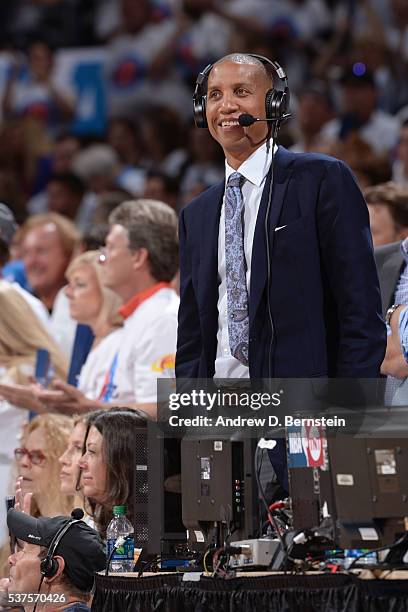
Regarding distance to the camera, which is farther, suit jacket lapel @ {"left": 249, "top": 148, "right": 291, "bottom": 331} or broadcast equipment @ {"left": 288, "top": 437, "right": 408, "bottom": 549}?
suit jacket lapel @ {"left": 249, "top": 148, "right": 291, "bottom": 331}

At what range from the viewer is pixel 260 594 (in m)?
3.24

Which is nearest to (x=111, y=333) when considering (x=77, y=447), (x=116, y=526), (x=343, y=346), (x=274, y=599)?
(x=77, y=447)

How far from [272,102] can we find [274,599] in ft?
4.91

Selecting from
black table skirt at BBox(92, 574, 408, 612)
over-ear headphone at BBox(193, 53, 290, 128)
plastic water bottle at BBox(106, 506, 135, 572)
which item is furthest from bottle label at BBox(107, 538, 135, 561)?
over-ear headphone at BBox(193, 53, 290, 128)

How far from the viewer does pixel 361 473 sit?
3184 millimetres

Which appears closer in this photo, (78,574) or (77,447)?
(78,574)

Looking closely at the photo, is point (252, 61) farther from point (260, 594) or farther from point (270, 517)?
point (260, 594)

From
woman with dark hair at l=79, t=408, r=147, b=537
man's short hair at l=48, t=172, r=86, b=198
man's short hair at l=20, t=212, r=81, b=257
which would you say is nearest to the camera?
woman with dark hair at l=79, t=408, r=147, b=537

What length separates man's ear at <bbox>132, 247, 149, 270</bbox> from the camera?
5.91 m

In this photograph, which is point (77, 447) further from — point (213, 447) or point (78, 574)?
point (213, 447)

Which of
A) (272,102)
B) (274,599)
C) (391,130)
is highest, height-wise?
(391,130)

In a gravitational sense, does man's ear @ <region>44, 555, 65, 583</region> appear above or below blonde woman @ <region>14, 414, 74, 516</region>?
below

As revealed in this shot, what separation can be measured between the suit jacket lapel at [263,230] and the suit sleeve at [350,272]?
131 mm

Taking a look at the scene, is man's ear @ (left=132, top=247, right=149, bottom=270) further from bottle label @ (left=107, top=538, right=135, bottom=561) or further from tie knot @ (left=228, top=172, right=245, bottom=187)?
bottle label @ (left=107, top=538, right=135, bottom=561)
